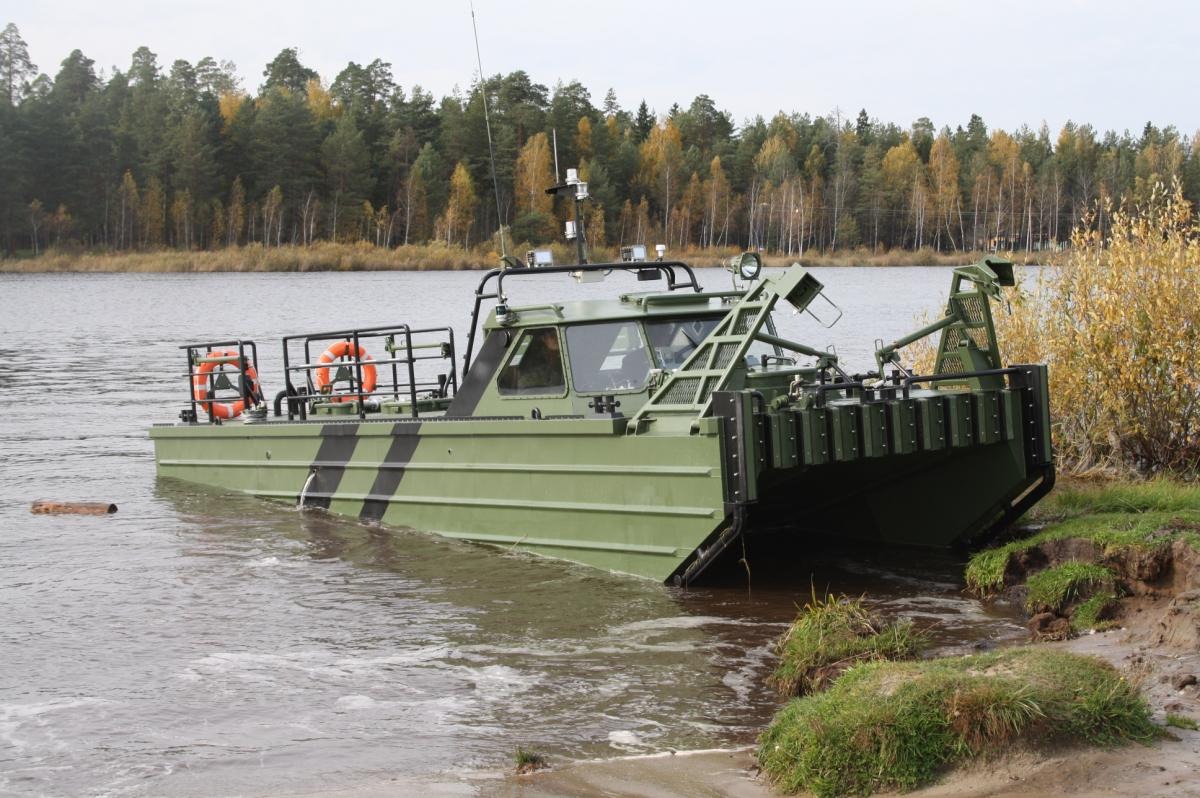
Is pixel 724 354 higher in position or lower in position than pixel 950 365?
higher

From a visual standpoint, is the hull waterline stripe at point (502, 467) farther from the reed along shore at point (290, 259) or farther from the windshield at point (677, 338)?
the reed along shore at point (290, 259)

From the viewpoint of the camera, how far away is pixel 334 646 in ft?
29.1

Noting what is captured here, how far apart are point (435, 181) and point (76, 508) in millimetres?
58517

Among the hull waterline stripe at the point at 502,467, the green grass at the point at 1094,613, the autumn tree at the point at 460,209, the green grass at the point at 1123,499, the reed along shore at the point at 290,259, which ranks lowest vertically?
the green grass at the point at 1094,613

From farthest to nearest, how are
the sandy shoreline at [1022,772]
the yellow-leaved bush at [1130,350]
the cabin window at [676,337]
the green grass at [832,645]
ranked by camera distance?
the yellow-leaved bush at [1130,350], the cabin window at [676,337], the green grass at [832,645], the sandy shoreline at [1022,772]

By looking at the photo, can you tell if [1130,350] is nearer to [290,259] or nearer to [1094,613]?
[1094,613]

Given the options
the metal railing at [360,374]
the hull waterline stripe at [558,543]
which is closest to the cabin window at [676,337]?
the hull waterline stripe at [558,543]

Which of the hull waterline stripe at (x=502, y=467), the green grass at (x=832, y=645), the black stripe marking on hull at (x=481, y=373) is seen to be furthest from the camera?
the black stripe marking on hull at (x=481, y=373)

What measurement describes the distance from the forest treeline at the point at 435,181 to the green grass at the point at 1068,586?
52.4 m

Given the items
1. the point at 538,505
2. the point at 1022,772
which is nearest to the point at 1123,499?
the point at 538,505

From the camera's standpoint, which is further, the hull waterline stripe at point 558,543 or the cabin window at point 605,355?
the cabin window at point 605,355

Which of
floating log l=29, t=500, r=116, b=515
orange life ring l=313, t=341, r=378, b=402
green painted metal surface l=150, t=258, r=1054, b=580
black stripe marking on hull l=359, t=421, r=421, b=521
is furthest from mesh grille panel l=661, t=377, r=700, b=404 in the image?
floating log l=29, t=500, r=116, b=515

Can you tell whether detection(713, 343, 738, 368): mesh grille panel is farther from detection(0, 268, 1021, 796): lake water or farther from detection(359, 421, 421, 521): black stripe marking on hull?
detection(359, 421, 421, 521): black stripe marking on hull

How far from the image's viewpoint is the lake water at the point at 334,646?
6859mm
